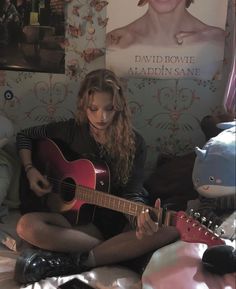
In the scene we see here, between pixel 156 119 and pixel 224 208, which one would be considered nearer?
pixel 224 208

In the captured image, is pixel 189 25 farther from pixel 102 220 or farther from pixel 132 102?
pixel 102 220

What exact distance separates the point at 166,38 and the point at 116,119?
0.33 m

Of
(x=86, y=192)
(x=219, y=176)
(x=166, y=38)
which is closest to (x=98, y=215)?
(x=86, y=192)

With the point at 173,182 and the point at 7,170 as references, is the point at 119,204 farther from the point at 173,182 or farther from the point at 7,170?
the point at 7,170

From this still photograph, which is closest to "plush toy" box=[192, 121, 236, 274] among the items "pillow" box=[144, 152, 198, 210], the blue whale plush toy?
the blue whale plush toy

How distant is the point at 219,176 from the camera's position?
2.88ft

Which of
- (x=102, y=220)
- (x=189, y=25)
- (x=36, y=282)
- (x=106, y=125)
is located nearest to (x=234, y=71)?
(x=189, y=25)

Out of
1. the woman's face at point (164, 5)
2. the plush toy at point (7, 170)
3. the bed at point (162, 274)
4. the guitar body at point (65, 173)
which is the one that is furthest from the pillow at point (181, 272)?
the woman's face at point (164, 5)

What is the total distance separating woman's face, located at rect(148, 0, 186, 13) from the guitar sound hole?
56 cm

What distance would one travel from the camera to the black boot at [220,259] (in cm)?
90

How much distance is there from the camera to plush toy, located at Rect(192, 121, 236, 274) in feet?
2.87

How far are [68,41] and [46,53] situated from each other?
8cm

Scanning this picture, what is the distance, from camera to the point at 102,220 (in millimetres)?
1225

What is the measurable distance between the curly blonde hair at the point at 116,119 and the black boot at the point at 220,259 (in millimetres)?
326
